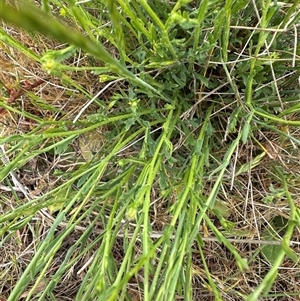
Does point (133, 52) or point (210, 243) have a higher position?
point (133, 52)

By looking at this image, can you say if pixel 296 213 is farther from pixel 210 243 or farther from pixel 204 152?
pixel 210 243

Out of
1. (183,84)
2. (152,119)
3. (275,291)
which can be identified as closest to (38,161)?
(152,119)

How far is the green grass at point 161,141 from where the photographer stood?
2.88ft

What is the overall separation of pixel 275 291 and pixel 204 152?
1.66 ft

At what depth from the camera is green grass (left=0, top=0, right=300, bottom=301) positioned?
0.88 m

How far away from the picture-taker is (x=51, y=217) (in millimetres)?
1224

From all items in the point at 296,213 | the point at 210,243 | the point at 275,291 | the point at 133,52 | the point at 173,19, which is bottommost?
the point at 275,291

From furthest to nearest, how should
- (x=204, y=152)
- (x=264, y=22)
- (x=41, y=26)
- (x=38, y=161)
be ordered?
(x=38, y=161) < (x=204, y=152) < (x=264, y=22) < (x=41, y=26)

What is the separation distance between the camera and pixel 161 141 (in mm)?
907

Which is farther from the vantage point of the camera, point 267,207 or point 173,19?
point 267,207

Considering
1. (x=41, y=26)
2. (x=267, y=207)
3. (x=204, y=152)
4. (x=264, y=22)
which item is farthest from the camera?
(x=267, y=207)

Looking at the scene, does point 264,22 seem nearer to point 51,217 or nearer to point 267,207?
point 267,207

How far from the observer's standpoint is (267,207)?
3.87 feet

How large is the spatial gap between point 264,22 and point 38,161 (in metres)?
0.76
